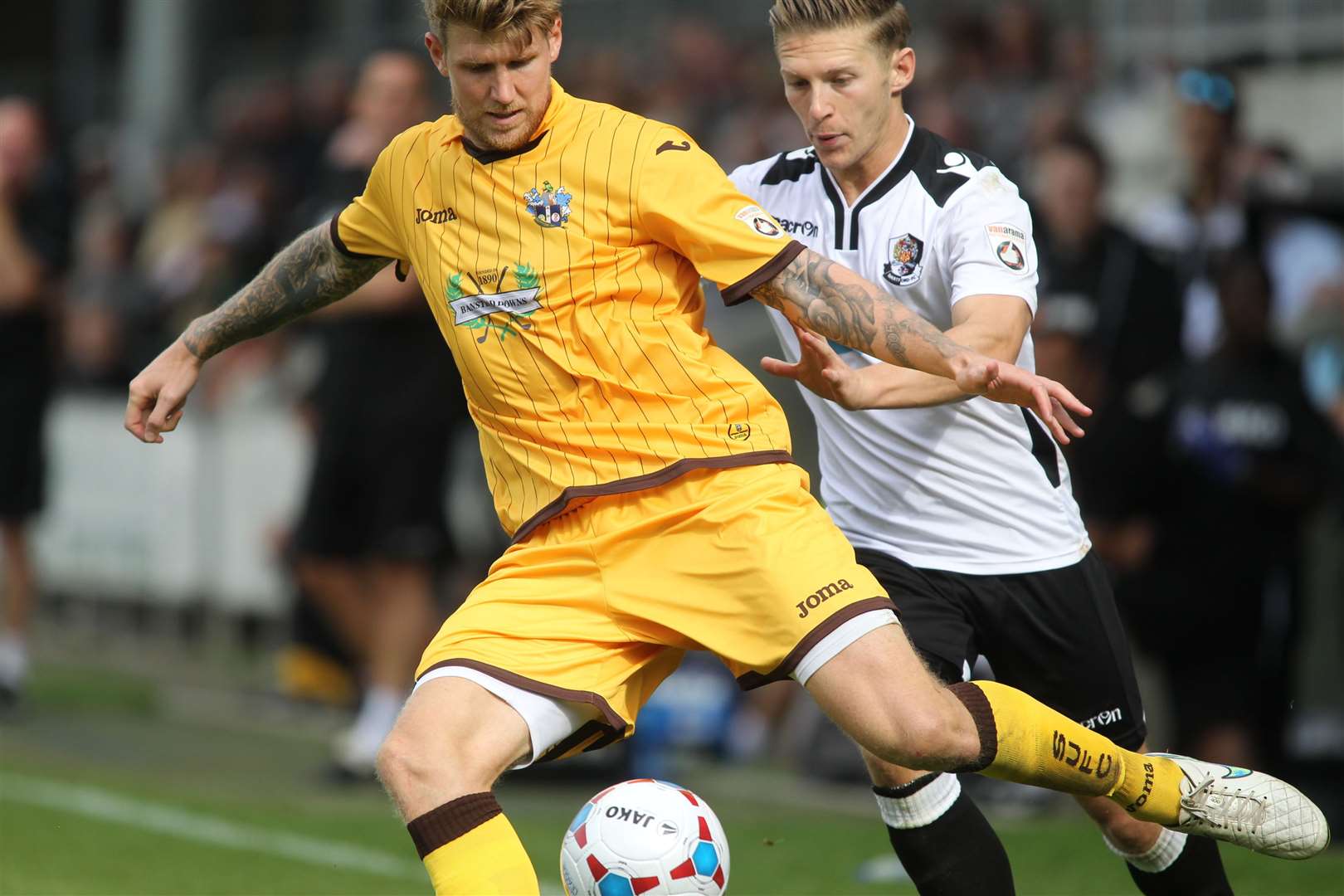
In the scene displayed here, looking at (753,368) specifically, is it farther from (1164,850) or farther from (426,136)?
(426,136)

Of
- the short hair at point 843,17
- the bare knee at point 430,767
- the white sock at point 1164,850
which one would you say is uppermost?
the short hair at point 843,17

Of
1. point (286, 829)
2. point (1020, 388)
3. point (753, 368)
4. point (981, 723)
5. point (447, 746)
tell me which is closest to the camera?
point (1020, 388)

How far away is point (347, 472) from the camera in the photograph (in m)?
8.73

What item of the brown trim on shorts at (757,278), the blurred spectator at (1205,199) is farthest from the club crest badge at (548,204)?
the blurred spectator at (1205,199)

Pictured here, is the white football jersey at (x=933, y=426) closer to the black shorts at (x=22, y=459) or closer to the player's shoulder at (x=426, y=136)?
the player's shoulder at (x=426, y=136)

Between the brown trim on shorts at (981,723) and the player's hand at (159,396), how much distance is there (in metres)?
2.02

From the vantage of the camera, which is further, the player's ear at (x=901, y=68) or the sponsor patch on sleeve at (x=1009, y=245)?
the player's ear at (x=901, y=68)

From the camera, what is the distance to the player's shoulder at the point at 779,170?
5.03m

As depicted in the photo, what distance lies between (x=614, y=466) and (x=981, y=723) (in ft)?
3.30

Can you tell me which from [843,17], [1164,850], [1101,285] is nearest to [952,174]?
[843,17]

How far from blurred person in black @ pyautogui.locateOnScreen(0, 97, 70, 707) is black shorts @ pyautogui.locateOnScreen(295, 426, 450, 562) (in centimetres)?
188

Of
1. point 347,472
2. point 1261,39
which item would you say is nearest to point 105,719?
point 347,472

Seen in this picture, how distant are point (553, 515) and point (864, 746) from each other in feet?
2.86

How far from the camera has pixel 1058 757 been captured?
452 centimetres
